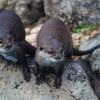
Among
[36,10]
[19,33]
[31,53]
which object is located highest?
[19,33]

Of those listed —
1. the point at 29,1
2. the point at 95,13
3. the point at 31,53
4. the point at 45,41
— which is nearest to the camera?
the point at 45,41

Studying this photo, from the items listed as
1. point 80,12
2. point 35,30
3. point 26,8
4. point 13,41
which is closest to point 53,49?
point 13,41

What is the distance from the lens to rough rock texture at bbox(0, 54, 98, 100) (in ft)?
14.3

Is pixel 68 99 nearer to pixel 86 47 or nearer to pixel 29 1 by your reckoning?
pixel 86 47

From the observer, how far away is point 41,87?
4406 mm

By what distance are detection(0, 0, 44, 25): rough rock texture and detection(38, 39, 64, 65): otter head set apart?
3.56m

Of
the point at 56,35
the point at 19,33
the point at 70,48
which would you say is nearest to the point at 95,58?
the point at 70,48

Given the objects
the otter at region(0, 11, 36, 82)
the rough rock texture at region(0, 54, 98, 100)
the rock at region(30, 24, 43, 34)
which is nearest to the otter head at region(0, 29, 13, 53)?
the otter at region(0, 11, 36, 82)

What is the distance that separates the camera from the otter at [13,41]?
4051 mm

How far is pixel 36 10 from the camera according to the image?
25.6 ft

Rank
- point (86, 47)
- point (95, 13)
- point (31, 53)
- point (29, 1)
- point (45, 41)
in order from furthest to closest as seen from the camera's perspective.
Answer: point (29, 1) < point (95, 13) < point (86, 47) < point (31, 53) < point (45, 41)

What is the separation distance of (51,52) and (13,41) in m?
0.53

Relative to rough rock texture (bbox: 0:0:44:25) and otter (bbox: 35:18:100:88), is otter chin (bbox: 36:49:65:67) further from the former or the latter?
rough rock texture (bbox: 0:0:44:25)

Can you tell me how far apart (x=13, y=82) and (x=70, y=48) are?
1082 mm
